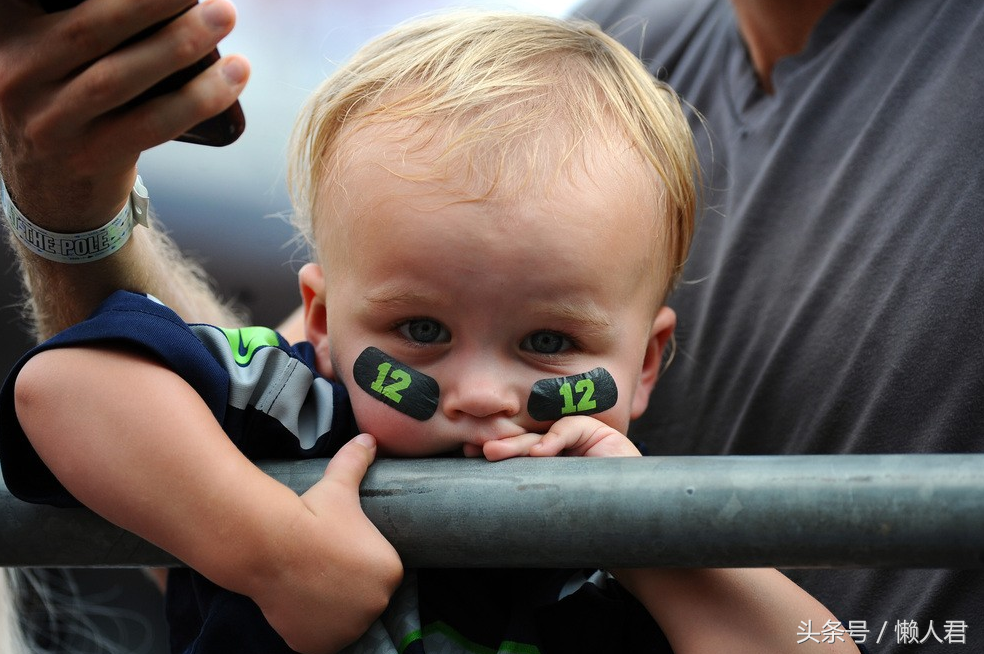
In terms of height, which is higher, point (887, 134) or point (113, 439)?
point (887, 134)

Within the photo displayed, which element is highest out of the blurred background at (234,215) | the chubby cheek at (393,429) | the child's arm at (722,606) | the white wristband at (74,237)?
the white wristband at (74,237)

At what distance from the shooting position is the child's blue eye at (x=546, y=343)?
122 cm

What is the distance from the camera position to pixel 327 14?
14.1 feet

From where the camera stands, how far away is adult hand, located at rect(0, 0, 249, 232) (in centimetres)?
98

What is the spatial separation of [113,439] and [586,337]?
55 centimetres

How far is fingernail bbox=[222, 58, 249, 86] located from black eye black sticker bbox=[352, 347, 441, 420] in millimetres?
360

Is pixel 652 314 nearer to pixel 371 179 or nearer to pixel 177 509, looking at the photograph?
pixel 371 179

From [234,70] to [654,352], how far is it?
772 millimetres

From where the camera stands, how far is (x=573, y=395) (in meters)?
1.22

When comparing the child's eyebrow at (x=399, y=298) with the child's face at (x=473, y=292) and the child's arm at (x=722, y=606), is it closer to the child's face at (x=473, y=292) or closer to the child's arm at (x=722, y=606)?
the child's face at (x=473, y=292)

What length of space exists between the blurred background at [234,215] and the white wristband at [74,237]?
1.15m

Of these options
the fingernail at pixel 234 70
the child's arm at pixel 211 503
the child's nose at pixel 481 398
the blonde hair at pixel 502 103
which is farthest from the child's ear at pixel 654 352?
the fingernail at pixel 234 70

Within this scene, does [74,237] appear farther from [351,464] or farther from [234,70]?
[351,464]

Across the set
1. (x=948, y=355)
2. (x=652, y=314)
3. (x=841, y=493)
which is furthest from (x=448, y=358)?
(x=948, y=355)
